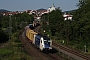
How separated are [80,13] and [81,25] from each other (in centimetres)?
714

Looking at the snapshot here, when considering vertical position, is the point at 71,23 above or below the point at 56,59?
above

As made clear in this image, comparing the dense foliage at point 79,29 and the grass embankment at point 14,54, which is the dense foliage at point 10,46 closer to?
the grass embankment at point 14,54

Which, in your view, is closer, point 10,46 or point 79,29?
point 10,46

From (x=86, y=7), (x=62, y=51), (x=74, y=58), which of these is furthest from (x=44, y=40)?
(x=86, y=7)

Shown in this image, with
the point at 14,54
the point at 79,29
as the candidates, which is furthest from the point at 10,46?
the point at 79,29

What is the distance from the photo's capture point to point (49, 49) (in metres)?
34.7

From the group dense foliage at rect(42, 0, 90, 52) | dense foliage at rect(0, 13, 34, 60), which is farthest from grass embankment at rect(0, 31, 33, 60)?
dense foliage at rect(42, 0, 90, 52)

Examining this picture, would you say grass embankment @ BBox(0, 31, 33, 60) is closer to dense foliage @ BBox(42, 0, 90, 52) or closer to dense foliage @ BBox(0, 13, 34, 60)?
dense foliage @ BBox(0, 13, 34, 60)

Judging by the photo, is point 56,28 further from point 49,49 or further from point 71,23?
point 49,49

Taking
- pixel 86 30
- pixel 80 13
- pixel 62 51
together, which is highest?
pixel 80 13

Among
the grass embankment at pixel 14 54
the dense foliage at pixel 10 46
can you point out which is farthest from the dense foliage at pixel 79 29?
the grass embankment at pixel 14 54

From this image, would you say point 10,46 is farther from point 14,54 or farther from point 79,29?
point 79,29

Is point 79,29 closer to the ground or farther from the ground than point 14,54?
farther from the ground

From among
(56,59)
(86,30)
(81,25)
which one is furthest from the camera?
(81,25)
